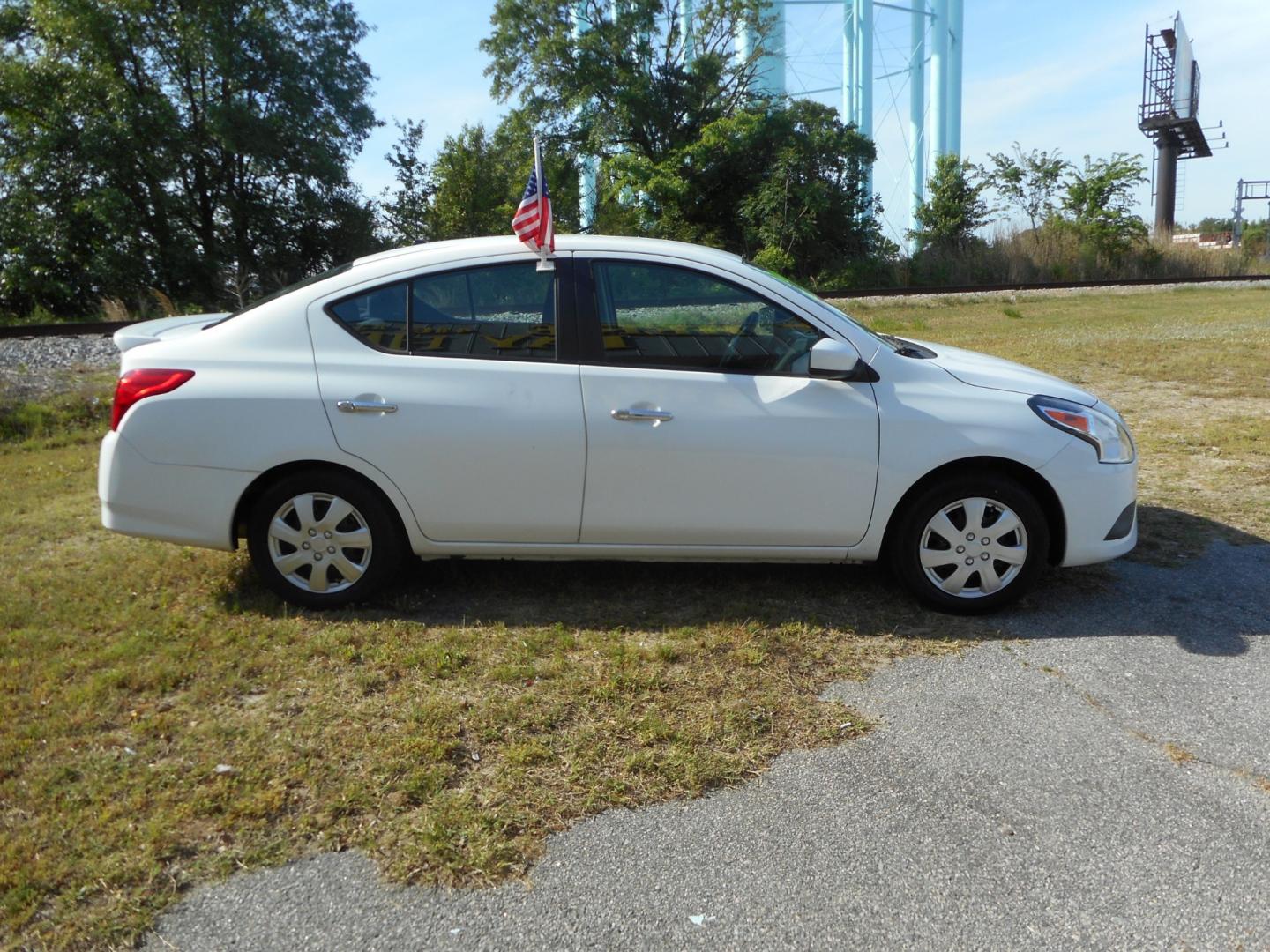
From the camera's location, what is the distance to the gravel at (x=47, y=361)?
10.2 metres

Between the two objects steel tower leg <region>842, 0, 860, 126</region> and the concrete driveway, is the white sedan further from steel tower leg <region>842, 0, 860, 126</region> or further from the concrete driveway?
steel tower leg <region>842, 0, 860, 126</region>

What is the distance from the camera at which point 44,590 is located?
5168 mm

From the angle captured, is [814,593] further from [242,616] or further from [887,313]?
[887,313]

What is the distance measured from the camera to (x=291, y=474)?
4668 mm

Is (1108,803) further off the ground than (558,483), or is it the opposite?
(558,483)

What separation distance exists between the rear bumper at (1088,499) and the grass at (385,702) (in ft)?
2.15

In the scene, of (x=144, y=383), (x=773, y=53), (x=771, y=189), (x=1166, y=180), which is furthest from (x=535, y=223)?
(x=1166, y=180)

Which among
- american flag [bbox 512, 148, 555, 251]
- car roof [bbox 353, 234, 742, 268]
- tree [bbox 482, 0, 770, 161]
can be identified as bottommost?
car roof [bbox 353, 234, 742, 268]

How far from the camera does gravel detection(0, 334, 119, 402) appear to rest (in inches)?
400

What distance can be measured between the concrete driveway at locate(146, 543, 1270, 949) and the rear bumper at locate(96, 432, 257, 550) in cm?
217

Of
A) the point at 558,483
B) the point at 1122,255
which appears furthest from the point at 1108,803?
the point at 1122,255

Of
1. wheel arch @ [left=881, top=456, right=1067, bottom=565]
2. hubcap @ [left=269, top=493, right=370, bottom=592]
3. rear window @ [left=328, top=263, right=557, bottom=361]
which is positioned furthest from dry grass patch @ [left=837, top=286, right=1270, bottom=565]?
hubcap @ [left=269, top=493, right=370, bottom=592]

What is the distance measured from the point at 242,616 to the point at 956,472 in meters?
3.35

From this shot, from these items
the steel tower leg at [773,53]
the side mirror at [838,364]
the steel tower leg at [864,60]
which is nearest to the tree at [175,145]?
the steel tower leg at [773,53]
